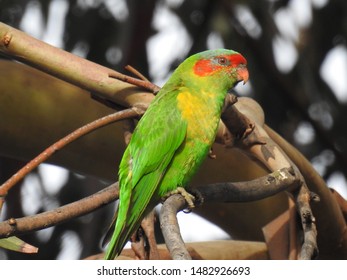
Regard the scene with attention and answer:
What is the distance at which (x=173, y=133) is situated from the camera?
2.13m

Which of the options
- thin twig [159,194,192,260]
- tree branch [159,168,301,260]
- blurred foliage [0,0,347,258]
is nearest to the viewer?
thin twig [159,194,192,260]

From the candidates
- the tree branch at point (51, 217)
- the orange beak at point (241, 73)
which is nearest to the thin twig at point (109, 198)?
the tree branch at point (51, 217)

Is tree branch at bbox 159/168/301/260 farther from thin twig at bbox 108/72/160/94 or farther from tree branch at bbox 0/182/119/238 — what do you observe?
thin twig at bbox 108/72/160/94

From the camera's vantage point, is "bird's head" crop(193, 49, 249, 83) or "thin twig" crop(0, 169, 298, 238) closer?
"thin twig" crop(0, 169, 298, 238)

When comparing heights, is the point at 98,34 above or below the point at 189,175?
above

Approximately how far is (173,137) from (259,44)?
5.58 feet

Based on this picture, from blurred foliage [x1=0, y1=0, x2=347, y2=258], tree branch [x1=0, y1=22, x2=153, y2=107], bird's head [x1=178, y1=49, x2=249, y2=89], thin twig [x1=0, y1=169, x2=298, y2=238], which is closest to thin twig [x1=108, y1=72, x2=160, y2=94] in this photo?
tree branch [x1=0, y1=22, x2=153, y2=107]

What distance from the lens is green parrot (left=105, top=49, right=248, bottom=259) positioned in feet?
6.76

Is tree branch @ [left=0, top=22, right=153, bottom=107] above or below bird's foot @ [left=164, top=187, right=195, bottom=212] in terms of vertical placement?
above

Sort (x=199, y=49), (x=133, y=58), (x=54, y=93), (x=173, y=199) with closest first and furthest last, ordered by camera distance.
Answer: (x=173, y=199), (x=54, y=93), (x=133, y=58), (x=199, y=49)

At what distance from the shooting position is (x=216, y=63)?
2273mm

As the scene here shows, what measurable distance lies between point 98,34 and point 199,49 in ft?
1.65

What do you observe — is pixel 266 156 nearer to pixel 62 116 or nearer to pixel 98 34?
pixel 62 116
